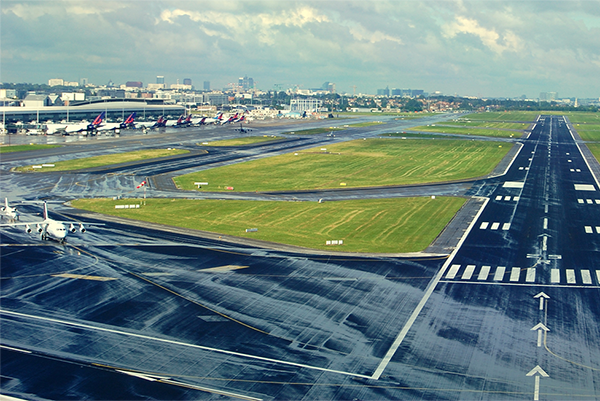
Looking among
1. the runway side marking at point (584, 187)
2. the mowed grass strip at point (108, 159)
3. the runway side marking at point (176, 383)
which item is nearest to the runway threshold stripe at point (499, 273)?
the runway side marking at point (176, 383)

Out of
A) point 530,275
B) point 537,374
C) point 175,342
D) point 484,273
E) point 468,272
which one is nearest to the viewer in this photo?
point 537,374

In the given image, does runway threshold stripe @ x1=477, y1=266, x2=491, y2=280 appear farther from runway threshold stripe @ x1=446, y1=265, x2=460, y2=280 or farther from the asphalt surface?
runway threshold stripe @ x1=446, y1=265, x2=460, y2=280

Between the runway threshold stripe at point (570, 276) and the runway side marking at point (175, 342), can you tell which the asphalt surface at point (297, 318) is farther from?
the runway threshold stripe at point (570, 276)

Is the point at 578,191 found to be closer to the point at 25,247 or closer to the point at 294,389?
the point at 294,389

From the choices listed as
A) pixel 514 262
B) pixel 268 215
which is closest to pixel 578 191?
pixel 514 262

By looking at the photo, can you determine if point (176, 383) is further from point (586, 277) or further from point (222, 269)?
point (586, 277)

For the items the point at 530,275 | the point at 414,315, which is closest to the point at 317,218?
the point at 530,275
